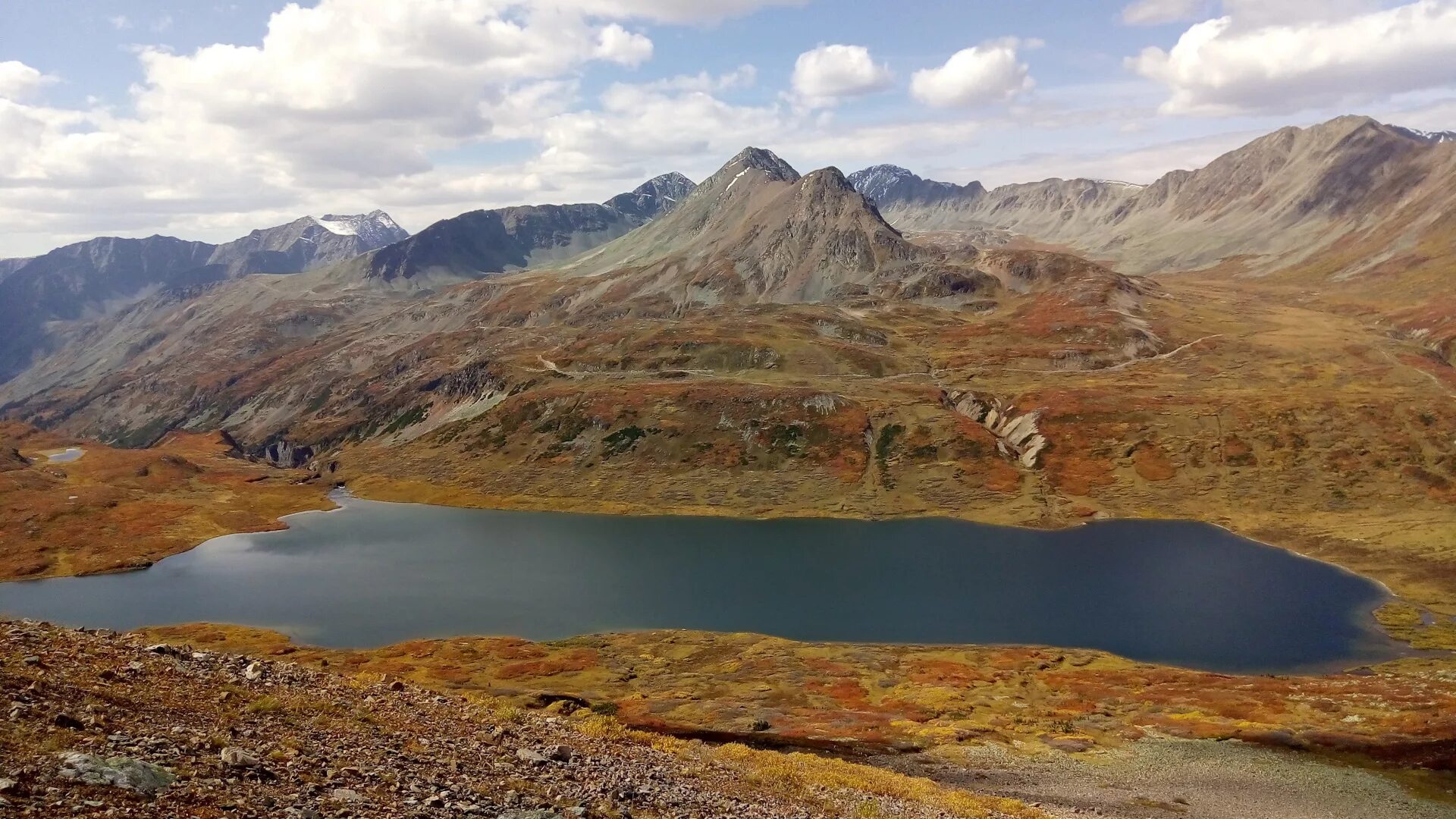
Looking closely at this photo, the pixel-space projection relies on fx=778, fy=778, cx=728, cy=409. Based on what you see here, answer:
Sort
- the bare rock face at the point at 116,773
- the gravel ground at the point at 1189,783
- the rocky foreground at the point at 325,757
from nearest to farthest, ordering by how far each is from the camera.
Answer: the bare rock face at the point at 116,773 → the rocky foreground at the point at 325,757 → the gravel ground at the point at 1189,783

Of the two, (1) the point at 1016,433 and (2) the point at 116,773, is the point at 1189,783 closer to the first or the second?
(2) the point at 116,773

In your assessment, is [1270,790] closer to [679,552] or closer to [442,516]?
[679,552]

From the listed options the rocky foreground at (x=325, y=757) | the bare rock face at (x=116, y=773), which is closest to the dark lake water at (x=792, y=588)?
the rocky foreground at (x=325, y=757)

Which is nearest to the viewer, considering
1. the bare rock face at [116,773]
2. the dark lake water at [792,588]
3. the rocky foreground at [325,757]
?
the bare rock face at [116,773]

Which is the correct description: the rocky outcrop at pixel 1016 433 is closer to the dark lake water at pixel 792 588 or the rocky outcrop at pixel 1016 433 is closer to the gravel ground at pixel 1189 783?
the dark lake water at pixel 792 588

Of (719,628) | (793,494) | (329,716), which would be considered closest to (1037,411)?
(793,494)

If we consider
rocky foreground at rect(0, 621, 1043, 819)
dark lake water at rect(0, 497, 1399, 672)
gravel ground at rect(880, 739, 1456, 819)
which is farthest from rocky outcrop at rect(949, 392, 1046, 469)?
rocky foreground at rect(0, 621, 1043, 819)
